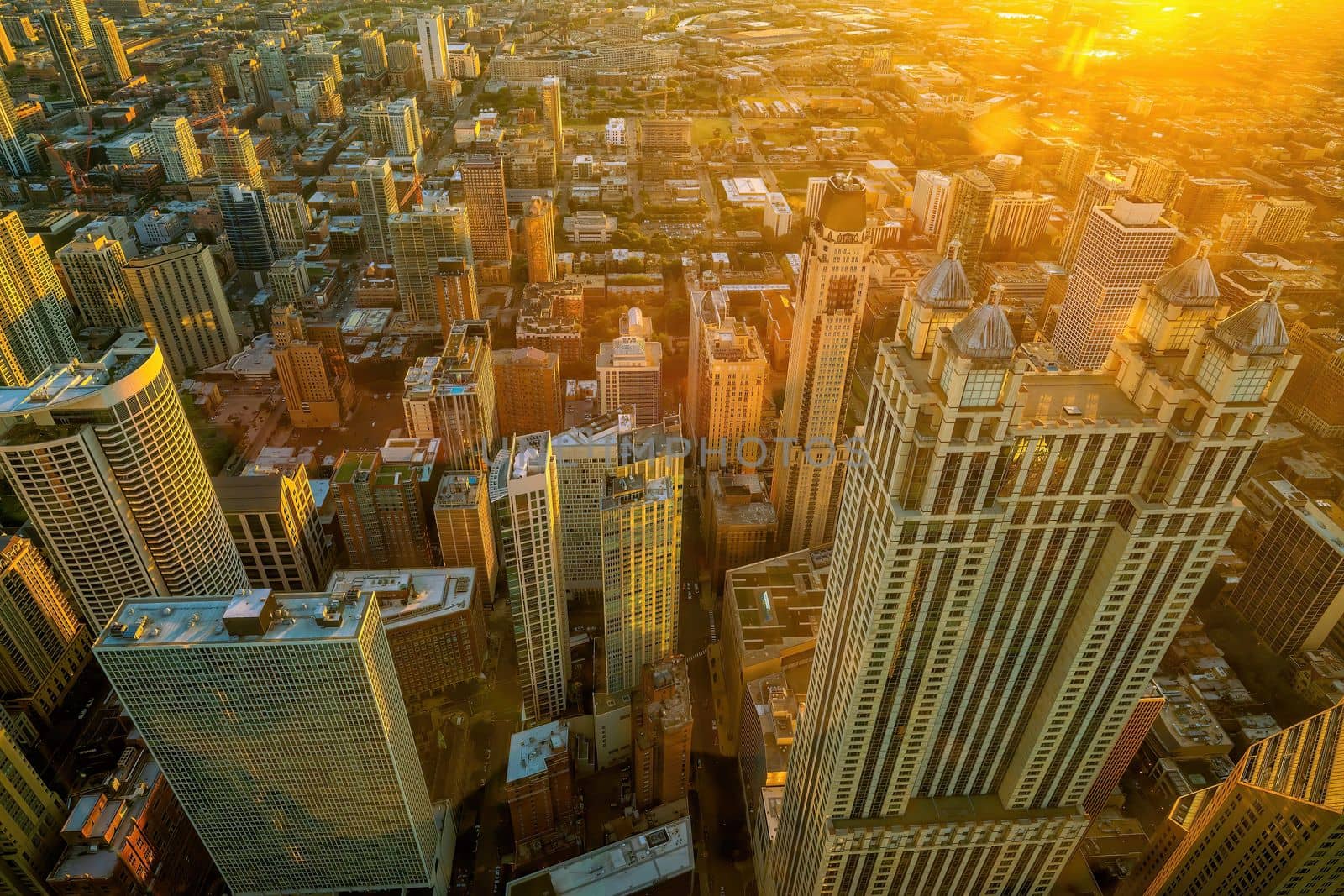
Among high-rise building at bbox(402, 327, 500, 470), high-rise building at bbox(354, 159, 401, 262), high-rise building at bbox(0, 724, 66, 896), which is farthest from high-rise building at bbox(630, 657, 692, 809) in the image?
high-rise building at bbox(354, 159, 401, 262)

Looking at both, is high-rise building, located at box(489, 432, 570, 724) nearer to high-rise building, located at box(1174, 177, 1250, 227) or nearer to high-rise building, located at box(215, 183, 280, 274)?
high-rise building, located at box(215, 183, 280, 274)

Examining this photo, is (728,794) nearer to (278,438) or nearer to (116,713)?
(116,713)

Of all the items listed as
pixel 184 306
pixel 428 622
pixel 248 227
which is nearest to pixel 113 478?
pixel 428 622

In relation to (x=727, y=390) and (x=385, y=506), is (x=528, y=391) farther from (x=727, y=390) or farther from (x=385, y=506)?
(x=727, y=390)

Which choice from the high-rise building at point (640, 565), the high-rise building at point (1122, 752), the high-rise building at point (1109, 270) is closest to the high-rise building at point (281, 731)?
the high-rise building at point (640, 565)

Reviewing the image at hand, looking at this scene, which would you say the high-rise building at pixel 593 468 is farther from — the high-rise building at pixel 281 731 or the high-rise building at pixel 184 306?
the high-rise building at pixel 184 306
